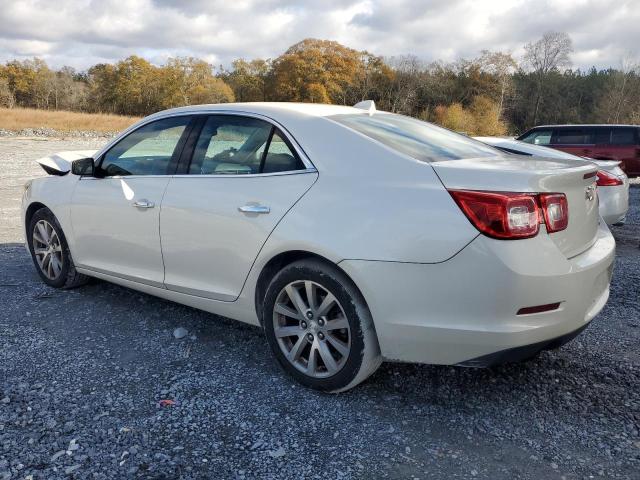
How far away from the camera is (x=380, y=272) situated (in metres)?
2.67

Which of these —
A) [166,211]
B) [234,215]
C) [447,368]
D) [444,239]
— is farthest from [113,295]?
[444,239]

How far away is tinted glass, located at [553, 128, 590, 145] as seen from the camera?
13.3 meters

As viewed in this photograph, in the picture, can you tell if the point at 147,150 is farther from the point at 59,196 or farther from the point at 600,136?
the point at 600,136

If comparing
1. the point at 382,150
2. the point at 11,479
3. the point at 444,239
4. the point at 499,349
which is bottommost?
the point at 11,479

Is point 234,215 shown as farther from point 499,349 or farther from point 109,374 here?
point 499,349

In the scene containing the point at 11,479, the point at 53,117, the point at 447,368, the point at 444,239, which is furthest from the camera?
the point at 53,117

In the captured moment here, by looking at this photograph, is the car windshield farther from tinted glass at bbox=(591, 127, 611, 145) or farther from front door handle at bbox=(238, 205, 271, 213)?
tinted glass at bbox=(591, 127, 611, 145)

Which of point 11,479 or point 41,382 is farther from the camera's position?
point 41,382

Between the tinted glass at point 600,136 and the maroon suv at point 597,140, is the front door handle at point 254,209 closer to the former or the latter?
the maroon suv at point 597,140

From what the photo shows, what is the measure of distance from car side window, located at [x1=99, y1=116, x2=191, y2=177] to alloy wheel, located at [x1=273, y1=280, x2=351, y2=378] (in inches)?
52.1

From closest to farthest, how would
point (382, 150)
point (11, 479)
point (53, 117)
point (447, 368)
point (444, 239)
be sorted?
point (11, 479), point (444, 239), point (382, 150), point (447, 368), point (53, 117)

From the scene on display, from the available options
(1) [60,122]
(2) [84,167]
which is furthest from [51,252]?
(1) [60,122]

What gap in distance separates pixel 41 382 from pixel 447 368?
242 cm

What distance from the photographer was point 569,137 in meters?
13.3
